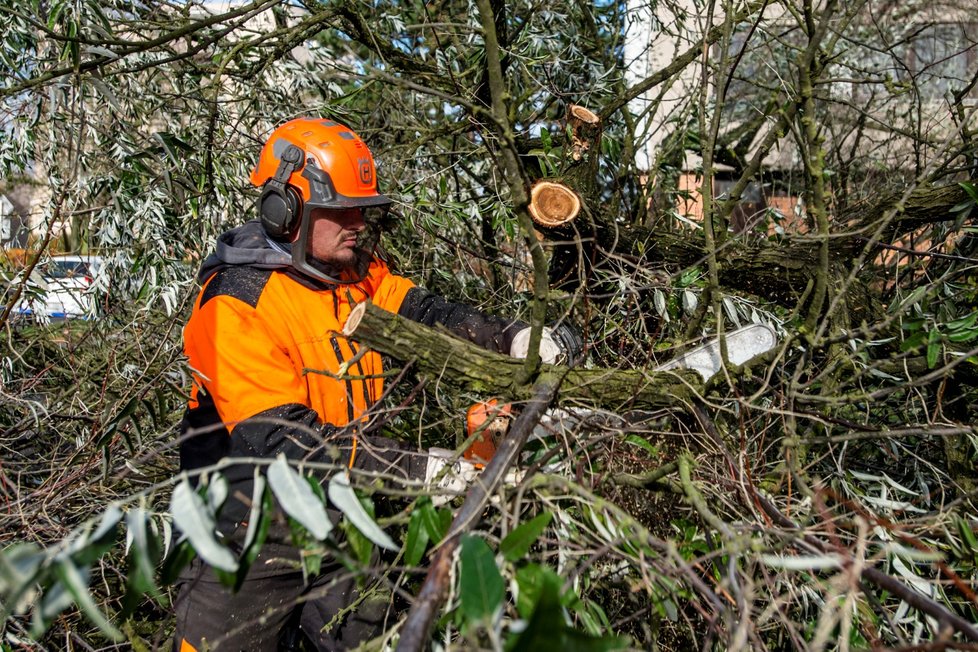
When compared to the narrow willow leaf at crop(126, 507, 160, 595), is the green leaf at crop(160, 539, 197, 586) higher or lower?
lower

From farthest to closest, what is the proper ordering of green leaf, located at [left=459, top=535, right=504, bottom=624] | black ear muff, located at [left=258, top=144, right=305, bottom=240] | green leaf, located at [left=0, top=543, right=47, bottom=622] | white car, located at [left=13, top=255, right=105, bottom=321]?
1. white car, located at [left=13, top=255, right=105, bottom=321]
2. black ear muff, located at [left=258, top=144, right=305, bottom=240]
3. green leaf, located at [left=459, top=535, right=504, bottom=624]
4. green leaf, located at [left=0, top=543, right=47, bottom=622]

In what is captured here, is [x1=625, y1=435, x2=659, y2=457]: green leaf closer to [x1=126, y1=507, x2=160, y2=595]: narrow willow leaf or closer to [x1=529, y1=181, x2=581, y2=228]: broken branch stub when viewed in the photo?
[x1=529, y1=181, x2=581, y2=228]: broken branch stub

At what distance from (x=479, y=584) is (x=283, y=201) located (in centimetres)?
194

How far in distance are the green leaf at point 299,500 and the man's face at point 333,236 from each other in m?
1.63

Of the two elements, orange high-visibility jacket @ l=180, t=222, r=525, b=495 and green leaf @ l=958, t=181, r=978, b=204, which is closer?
orange high-visibility jacket @ l=180, t=222, r=525, b=495

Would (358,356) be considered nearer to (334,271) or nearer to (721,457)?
(334,271)

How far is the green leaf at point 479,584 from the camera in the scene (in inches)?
46.2

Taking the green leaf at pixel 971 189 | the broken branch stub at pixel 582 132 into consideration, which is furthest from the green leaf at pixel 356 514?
the green leaf at pixel 971 189

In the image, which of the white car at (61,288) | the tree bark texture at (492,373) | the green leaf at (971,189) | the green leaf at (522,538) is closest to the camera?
the green leaf at (522,538)

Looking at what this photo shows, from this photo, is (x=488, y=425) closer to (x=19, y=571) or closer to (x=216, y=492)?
(x=216, y=492)

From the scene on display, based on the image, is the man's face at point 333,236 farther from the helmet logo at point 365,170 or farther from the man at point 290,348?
the helmet logo at point 365,170

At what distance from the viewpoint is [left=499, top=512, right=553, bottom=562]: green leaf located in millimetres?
1437

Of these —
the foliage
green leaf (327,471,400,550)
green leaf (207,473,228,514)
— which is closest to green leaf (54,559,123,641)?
the foliage

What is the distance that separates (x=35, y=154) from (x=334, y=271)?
2293 mm
